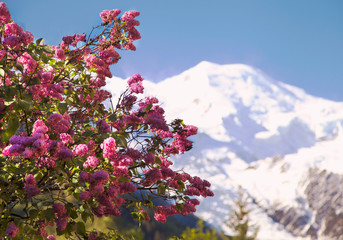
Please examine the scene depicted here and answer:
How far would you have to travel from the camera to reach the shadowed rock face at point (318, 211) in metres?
55.1

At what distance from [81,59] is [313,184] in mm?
60326

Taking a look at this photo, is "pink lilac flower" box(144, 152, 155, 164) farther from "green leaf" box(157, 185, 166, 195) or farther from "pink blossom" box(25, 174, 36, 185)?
"pink blossom" box(25, 174, 36, 185)

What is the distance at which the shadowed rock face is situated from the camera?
55.1m

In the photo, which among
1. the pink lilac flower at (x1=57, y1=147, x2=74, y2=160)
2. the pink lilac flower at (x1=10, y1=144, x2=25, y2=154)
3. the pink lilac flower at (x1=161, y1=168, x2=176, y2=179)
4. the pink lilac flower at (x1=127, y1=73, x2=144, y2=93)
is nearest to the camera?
the pink lilac flower at (x1=10, y1=144, x2=25, y2=154)

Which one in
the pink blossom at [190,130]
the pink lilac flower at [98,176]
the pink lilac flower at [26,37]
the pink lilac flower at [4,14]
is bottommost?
the pink lilac flower at [98,176]

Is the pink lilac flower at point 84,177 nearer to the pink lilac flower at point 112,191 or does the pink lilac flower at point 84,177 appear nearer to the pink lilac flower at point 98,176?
the pink lilac flower at point 98,176

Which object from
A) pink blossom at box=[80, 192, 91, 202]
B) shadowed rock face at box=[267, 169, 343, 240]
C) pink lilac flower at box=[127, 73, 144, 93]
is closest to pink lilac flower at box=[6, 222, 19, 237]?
pink blossom at box=[80, 192, 91, 202]

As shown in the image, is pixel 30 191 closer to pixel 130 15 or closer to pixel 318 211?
pixel 130 15

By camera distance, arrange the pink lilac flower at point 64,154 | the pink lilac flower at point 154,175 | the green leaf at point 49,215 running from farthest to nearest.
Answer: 1. the pink lilac flower at point 154,175
2. the green leaf at point 49,215
3. the pink lilac flower at point 64,154

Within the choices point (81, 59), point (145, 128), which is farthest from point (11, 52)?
point (145, 128)

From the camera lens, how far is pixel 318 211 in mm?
57531

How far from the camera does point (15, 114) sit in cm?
347

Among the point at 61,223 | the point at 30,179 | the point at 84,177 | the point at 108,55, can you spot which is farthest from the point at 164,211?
the point at 108,55

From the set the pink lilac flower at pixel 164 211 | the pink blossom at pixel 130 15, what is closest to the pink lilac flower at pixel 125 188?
the pink lilac flower at pixel 164 211
